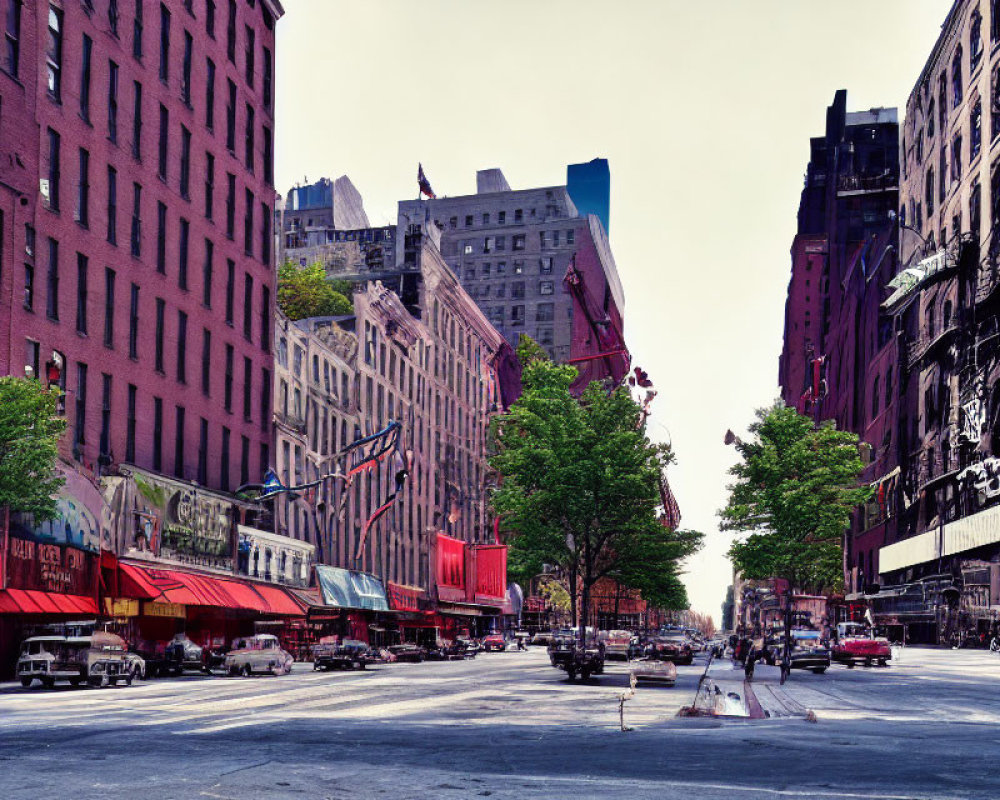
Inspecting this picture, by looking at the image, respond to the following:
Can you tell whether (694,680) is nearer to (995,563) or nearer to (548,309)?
(995,563)

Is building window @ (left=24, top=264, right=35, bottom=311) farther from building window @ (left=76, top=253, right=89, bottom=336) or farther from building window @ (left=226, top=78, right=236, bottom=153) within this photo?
building window @ (left=226, top=78, right=236, bottom=153)

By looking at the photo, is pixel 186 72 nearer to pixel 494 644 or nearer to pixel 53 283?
pixel 53 283

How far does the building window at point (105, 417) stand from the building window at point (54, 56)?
11525 millimetres

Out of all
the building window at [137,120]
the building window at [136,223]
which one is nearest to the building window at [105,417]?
the building window at [136,223]

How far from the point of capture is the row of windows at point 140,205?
169 ft

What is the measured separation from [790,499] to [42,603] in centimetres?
4675

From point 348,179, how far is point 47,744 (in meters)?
151

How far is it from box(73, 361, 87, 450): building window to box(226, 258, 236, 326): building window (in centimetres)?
1612

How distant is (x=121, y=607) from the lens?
176 feet

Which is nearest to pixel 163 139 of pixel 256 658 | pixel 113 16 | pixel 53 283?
pixel 113 16

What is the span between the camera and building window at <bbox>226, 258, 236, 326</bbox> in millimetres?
68625

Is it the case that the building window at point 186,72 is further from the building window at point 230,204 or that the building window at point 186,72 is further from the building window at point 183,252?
the building window at point 183,252

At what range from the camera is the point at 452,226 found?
593 feet

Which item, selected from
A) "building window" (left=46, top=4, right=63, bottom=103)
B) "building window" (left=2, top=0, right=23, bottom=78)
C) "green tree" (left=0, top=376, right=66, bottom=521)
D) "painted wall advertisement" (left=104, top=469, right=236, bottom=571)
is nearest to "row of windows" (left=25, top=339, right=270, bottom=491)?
"painted wall advertisement" (left=104, top=469, right=236, bottom=571)
